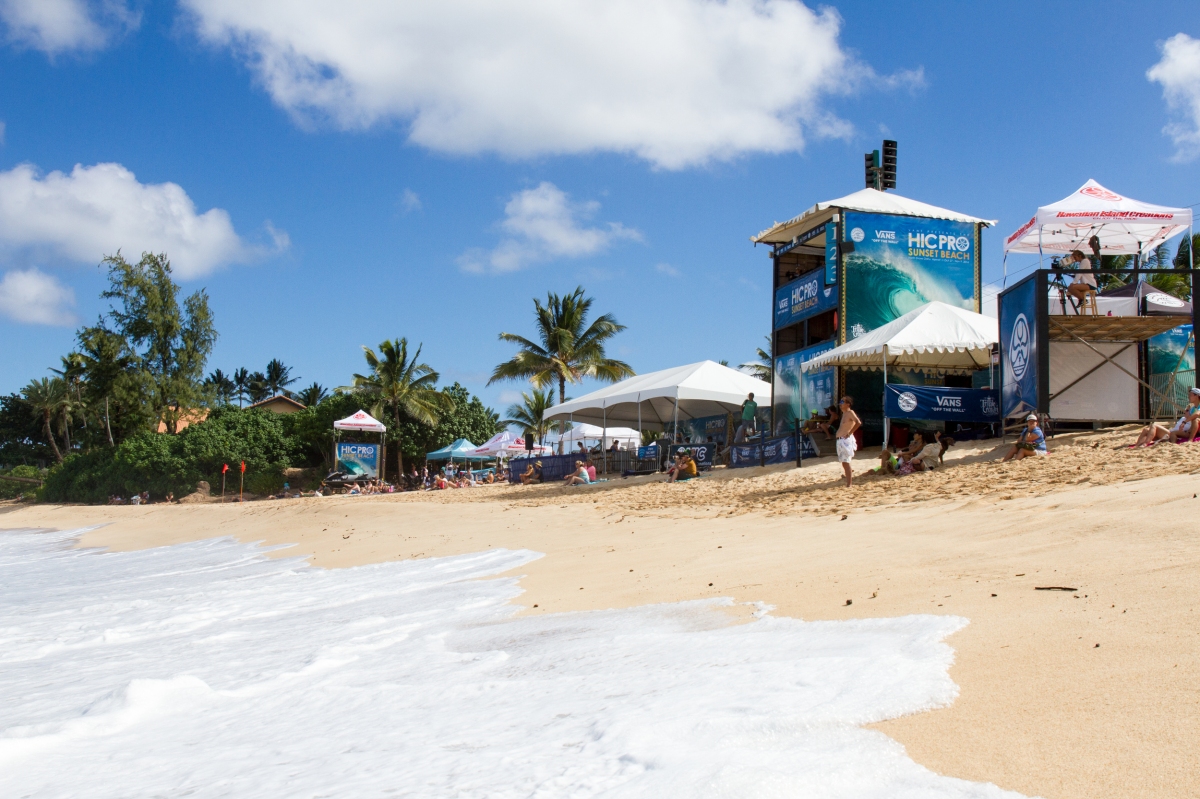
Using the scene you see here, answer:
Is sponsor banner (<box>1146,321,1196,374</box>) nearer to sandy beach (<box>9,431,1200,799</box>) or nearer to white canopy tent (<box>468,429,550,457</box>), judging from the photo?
sandy beach (<box>9,431,1200,799</box>)

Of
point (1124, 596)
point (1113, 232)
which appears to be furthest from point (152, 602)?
point (1113, 232)

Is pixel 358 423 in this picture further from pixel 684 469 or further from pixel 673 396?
pixel 684 469

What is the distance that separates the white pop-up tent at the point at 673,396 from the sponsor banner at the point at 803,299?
67.3 inches

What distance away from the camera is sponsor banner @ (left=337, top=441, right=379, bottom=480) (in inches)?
1070

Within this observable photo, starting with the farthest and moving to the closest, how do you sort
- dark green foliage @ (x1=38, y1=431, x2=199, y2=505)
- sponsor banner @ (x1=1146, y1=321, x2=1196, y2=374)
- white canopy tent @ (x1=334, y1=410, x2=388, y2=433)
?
dark green foliage @ (x1=38, y1=431, x2=199, y2=505) < white canopy tent @ (x1=334, y1=410, x2=388, y2=433) < sponsor banner @ (x1=1146, y1=321, x2=1196, y2=374)

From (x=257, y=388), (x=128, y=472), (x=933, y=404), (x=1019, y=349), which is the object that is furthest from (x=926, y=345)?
(x=257, y=388)

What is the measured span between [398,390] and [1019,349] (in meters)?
27.0

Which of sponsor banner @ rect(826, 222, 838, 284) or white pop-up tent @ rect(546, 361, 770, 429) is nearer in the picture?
sponsor banner @ rect(826, 222, 838, 284)

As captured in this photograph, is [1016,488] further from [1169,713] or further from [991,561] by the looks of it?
[1169,713]

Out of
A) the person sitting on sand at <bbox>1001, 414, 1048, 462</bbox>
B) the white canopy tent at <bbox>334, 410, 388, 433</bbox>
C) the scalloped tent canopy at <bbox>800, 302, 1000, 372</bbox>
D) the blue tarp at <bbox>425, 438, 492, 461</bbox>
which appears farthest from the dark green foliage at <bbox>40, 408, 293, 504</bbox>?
the person sitting on sand at <bbox>1001, 414, 1048, 462</bbox>

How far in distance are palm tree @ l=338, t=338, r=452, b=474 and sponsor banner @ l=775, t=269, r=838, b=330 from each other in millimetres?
18785

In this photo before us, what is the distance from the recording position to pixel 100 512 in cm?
2877

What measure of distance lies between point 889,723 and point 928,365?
1465 centimetres

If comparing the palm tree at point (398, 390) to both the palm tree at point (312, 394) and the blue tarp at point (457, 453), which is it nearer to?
the blue tarp at point (457, 453)
